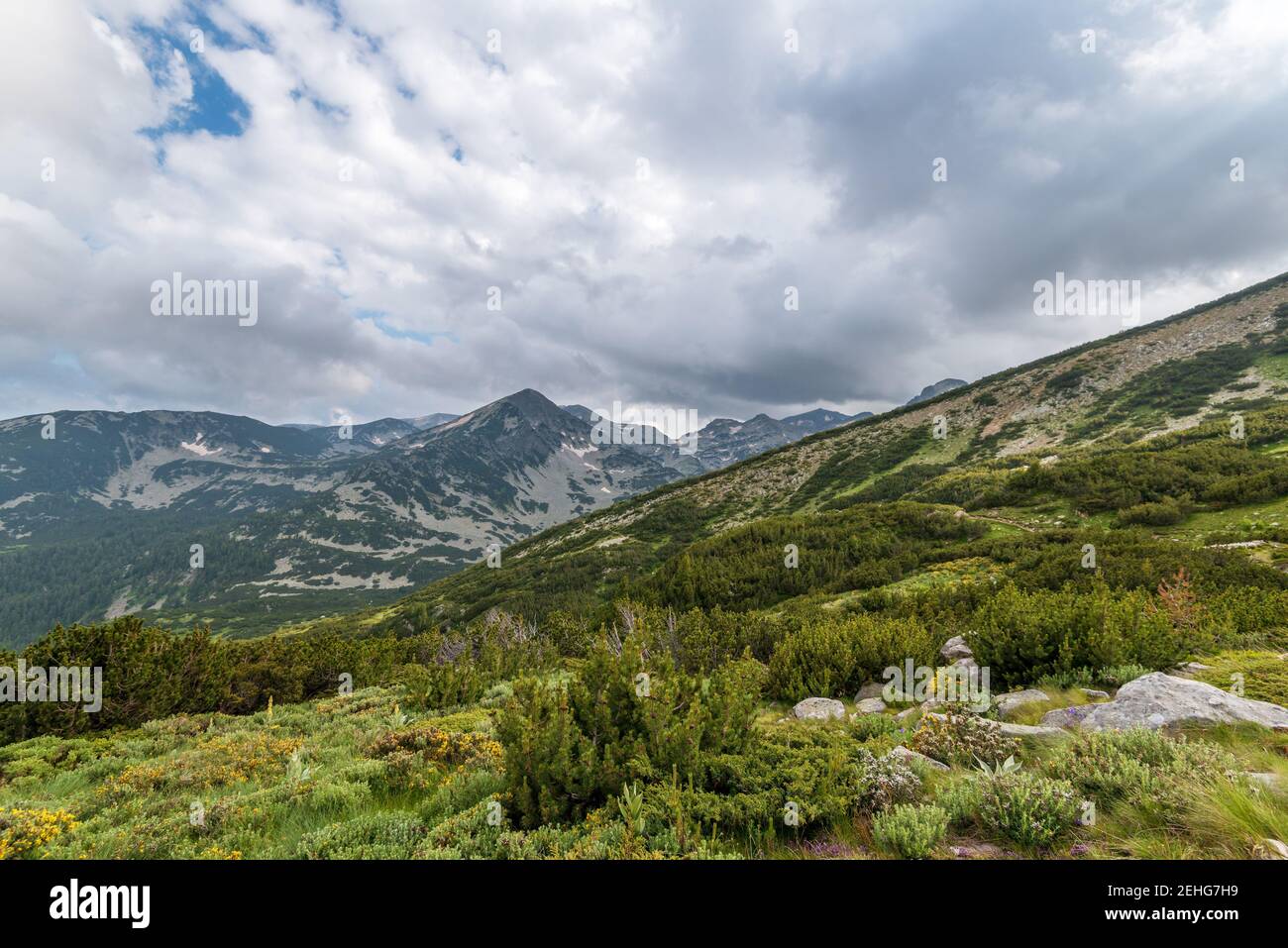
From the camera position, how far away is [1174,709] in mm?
5129

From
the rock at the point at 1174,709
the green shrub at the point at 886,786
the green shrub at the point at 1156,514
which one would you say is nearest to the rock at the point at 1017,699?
the rock at the point at 1174,709

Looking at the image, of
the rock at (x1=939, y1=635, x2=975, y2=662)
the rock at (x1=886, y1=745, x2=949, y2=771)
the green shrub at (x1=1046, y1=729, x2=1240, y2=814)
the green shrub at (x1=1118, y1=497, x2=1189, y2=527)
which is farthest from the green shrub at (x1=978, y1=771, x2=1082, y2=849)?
the green shrub at (x1=1118, y1=497, x2=1189, y2=527)

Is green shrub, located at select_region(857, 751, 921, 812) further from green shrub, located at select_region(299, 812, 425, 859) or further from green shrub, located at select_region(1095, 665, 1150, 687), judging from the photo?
green shrub, located at select_region(1095, 665, 1150, 687)

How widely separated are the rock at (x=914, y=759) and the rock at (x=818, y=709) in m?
2.51

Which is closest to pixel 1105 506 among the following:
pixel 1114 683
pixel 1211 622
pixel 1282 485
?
pixel 1282 485

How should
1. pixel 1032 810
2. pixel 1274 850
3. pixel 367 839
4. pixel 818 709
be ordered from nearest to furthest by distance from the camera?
pixel 1274 850, pixel 1032 810, pixel 367 839, pixel 818 709

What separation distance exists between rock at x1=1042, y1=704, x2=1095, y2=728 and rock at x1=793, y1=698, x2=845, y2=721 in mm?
2716

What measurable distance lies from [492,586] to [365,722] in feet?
174

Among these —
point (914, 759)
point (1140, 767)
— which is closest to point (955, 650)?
point (914, 759)

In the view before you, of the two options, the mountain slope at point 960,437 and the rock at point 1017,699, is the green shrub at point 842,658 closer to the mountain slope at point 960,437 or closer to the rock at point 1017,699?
the rock at point 1017,699

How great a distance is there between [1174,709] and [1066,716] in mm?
1012

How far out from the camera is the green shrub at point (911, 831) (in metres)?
3.54

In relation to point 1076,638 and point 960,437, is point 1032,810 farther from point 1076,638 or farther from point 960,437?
point 960,437

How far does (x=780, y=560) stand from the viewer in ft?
85.0
